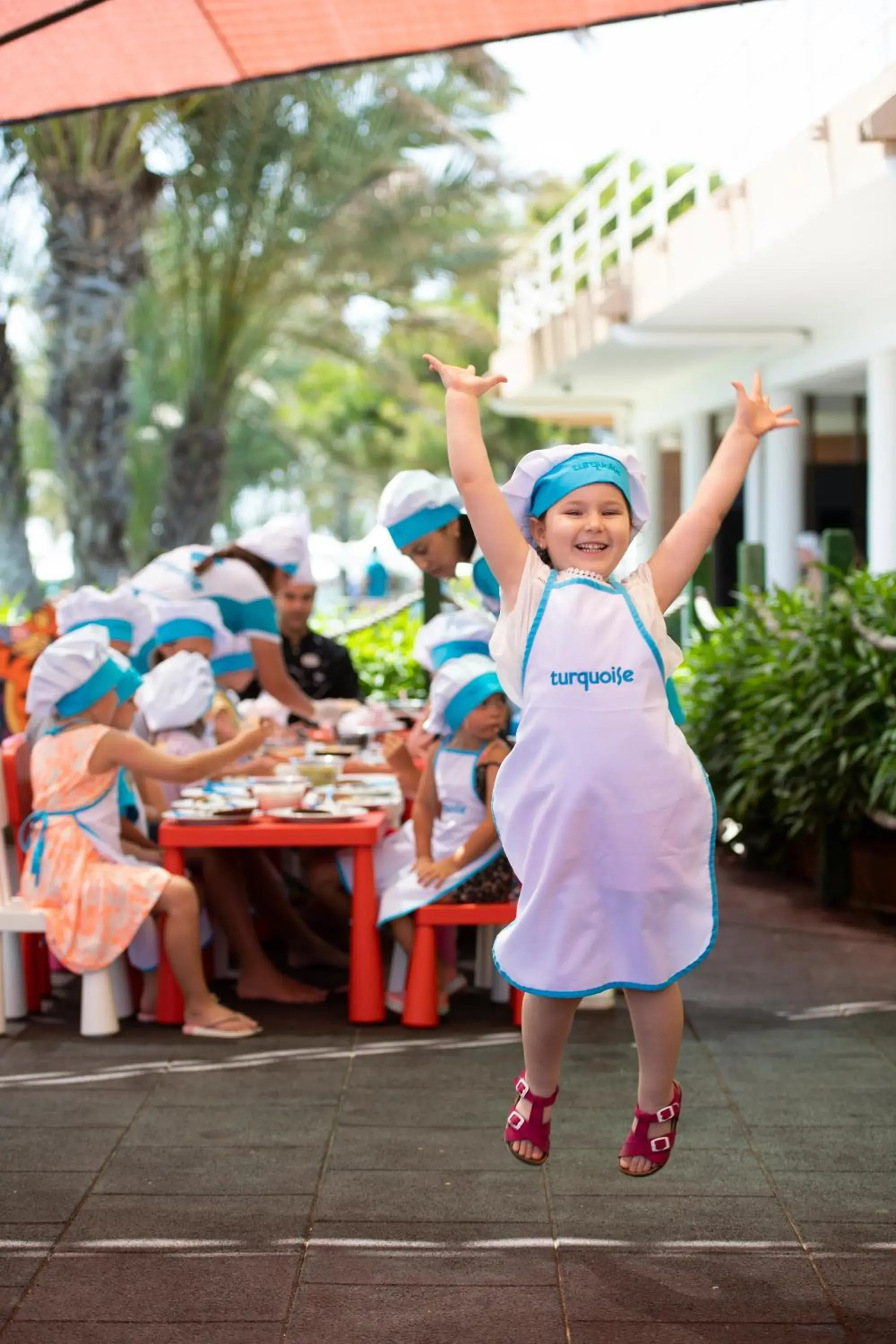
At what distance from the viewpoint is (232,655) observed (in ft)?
23.2

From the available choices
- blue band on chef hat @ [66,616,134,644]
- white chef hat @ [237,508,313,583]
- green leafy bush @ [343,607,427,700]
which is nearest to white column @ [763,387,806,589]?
green leafy bush @ [343,607,427,700]

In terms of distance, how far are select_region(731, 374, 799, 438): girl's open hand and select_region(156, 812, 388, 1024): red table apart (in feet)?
7.89

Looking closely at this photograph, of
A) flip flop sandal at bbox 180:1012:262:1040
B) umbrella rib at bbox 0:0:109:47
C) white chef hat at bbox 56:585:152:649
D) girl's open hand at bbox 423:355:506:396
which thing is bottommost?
flip flop sandal at bbox 180:1012:262:1040

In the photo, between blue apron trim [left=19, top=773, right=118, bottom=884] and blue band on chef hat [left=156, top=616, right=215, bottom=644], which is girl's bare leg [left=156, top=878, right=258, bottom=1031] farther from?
blue band on chef hat [left=156, top=616, right=215, bottom=644]

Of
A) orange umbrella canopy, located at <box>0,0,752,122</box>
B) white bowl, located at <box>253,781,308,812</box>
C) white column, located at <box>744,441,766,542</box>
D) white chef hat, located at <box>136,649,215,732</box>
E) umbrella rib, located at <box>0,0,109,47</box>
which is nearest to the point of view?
umbrella rib, located at <box>0,0,109,47</box>

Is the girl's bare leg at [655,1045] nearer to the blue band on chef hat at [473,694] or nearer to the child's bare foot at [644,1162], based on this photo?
the child's bare foot at [644,1162]

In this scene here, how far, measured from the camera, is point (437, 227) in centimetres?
2083

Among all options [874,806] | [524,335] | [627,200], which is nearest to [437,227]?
[524,335]

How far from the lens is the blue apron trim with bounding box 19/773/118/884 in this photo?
559 cm

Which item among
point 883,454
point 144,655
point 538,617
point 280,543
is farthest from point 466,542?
point 883,454

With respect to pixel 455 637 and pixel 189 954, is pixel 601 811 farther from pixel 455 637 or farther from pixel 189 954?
pixel 189 954

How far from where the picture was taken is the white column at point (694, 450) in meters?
21.0

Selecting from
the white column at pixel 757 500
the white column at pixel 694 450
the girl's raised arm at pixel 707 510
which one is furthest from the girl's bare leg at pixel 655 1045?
the white column at pixel 694 450

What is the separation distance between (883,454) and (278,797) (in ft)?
33.7
